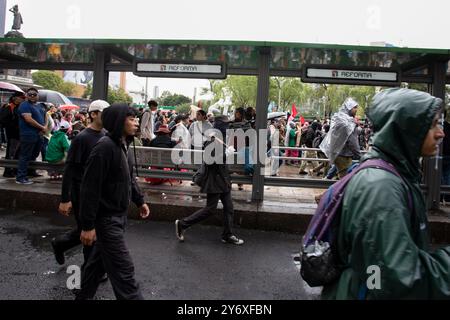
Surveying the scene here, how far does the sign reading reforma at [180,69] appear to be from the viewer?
7.34 meters

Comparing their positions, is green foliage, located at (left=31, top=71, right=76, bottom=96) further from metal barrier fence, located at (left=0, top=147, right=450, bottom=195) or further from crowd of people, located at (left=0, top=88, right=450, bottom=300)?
crowd of people, located at (left=0, top=88, right=450, bottom=300)

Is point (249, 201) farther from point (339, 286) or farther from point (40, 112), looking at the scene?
point (339, 286)

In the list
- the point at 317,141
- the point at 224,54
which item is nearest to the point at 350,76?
the point at 224,54

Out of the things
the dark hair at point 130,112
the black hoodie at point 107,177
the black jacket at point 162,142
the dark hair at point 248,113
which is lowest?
the black hoodie at point 107,177

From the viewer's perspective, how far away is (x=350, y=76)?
23.8 feet

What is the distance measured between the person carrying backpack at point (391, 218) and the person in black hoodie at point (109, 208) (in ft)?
5.58

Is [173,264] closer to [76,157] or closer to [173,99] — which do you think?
[76,157]

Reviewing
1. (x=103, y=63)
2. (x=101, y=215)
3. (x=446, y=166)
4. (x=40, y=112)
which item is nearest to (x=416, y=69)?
(x=446, y=166)

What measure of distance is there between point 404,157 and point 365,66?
6.15 m

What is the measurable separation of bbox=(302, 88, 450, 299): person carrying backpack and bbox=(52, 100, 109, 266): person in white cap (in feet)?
9.47

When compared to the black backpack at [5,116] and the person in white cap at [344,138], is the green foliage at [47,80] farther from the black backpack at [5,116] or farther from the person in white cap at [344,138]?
the person in white cap at [344,138]

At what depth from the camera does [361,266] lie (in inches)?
62.5

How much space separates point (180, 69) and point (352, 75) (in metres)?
3.03

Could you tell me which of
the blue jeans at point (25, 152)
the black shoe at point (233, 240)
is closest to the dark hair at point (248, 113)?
the black shoe at point (233, 240)
